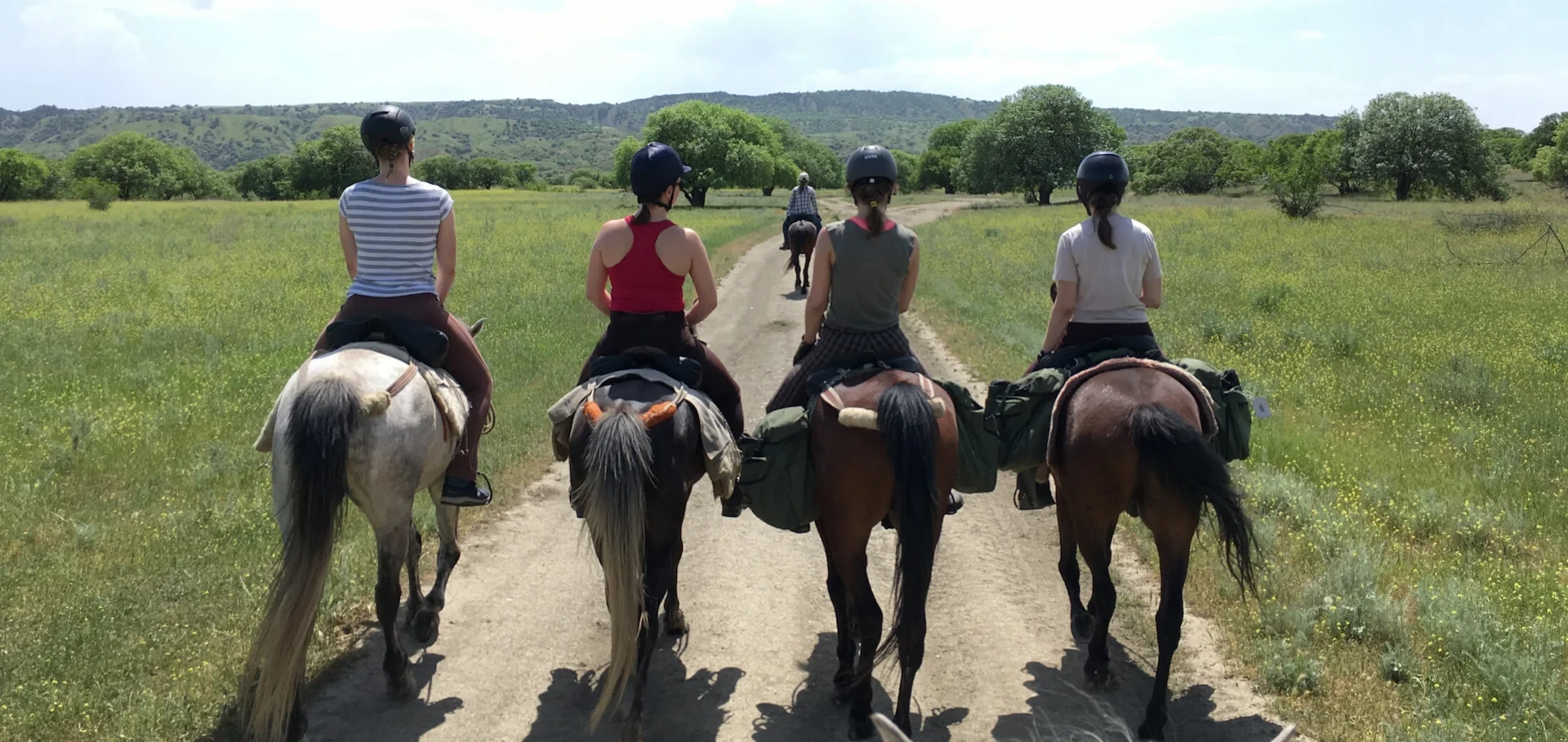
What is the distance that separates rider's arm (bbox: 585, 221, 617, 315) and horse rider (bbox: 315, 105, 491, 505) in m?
0.80

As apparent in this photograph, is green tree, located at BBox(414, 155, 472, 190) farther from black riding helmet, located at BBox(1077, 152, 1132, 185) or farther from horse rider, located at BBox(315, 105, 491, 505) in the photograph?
black riding helmet, located at BBox(1077, 152, 1132, 185)

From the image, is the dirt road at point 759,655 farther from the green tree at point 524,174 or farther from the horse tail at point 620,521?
the green tree at point 524,174

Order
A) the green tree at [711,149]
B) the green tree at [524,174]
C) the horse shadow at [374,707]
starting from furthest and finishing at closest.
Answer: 1. the green tree at [524,174]
2. the green tree at [711,149]
3. the horse shadow at [374,707]

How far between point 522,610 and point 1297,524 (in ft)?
19.1

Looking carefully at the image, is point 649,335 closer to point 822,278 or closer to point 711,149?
point 822,278

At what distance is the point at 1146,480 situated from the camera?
15.1 ft

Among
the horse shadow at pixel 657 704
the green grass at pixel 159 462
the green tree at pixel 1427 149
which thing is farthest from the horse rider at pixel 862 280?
the green tree at pixel 1427 149

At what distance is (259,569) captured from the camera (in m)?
6.38

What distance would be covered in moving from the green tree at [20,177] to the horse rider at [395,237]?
8895 centimetres

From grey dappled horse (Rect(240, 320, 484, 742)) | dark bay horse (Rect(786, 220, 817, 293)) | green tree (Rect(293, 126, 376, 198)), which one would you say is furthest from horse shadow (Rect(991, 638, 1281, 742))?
green tree (Rect(293, 126, 376, 198))

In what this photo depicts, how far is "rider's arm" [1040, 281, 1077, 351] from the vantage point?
5727mm

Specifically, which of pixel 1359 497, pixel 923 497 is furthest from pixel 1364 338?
pixel 923 497

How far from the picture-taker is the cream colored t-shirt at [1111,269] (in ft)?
18.3

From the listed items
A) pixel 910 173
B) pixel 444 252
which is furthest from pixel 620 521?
pixel 910 173
